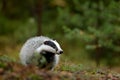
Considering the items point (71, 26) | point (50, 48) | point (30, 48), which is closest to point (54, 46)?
point (50, 48)

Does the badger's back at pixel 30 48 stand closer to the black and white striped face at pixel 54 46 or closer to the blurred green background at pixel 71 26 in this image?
the black and white striped face at pixel 54 46

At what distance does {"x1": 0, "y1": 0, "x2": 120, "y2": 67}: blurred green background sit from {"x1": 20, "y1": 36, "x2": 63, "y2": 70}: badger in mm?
6192

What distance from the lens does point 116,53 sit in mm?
20625

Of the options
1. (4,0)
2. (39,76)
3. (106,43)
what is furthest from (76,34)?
(39,76)

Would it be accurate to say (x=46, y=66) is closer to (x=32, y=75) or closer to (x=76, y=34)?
(x=32, y=75)

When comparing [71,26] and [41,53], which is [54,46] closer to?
[41,53]

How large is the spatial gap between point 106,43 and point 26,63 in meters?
7.91

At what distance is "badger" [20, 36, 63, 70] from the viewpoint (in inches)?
309

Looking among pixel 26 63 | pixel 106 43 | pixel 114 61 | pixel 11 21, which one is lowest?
pixel 26 63

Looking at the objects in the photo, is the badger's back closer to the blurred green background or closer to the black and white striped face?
the black and white striped face

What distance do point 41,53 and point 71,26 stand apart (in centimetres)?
→ 1033

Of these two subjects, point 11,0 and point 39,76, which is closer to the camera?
point 39,76

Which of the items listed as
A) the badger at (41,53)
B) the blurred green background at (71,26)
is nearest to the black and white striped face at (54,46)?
the badger at (41,53)

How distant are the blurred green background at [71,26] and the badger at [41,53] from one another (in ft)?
20.3
